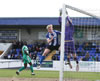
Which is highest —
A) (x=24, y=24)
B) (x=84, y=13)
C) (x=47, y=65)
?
(x=24, y=24)

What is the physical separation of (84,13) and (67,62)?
7.80ft

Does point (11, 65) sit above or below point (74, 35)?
below

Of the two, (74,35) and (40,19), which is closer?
(74,35)

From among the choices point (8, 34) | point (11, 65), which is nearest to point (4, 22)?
point (8, 34)

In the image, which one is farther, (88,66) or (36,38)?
(36,38)

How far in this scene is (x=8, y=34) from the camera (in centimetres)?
3394

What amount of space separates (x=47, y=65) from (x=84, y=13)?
13360 millimetres

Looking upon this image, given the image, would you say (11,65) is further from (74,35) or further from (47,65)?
(74,35)

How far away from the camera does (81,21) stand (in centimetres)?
1020

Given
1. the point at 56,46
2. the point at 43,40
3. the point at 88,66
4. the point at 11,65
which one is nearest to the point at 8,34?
the point at 43,40

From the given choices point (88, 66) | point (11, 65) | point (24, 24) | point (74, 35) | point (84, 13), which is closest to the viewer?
point (84, 13)

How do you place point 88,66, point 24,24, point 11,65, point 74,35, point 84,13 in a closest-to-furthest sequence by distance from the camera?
1. point 84,13
2. point 74,35
3. point 88,66
4. point 11,65
5. point 24,24

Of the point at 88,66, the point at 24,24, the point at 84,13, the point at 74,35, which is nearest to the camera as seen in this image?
the point at 84,13

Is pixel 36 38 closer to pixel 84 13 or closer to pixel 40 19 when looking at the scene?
pixel 40 19
